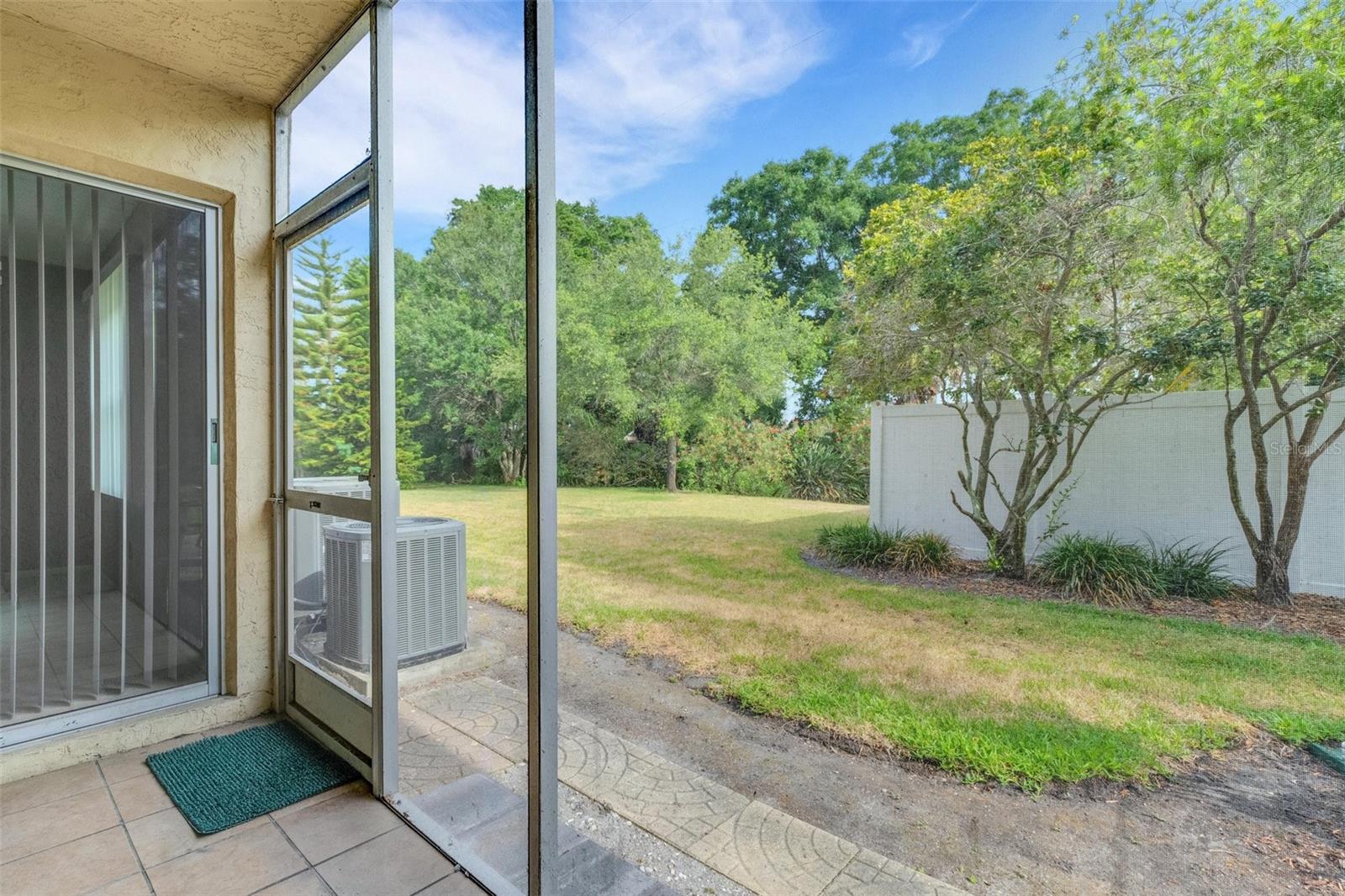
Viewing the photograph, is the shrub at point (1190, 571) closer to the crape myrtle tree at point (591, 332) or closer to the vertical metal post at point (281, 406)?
the crape myrtle tree at point (591, 332)

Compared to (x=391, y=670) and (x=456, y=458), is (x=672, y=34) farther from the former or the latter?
(x=391, y=670)

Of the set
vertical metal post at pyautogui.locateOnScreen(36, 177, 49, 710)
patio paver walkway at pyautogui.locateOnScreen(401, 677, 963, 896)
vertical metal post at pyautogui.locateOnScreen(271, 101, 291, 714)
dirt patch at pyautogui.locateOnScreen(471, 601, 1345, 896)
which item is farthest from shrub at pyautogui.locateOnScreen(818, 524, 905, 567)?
vertical metal post at pyautogui.locateOnScreen(36, 177, 49, 710)

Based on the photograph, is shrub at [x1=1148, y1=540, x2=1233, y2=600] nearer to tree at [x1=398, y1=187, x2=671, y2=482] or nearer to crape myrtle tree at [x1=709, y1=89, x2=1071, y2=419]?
crape myrtle tree at [x1=709, y1=89, x2=1071, y2=419]

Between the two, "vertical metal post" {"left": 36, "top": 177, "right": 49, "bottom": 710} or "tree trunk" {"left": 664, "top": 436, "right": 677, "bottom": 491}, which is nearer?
"vertical metal post" {"left": 36, "top": 177, "right": 49, "bottom": 710}

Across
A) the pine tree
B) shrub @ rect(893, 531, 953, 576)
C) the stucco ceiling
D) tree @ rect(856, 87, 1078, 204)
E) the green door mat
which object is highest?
tree @ rect(856, 87, 1078, 204)

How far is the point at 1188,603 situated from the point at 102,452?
3735 millimetres

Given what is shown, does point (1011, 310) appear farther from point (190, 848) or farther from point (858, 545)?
point (190, 848)

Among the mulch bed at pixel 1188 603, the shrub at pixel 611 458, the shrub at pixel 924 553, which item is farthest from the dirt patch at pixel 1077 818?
the shrub at pixel 611 458

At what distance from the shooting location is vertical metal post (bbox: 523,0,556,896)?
1.10 metres

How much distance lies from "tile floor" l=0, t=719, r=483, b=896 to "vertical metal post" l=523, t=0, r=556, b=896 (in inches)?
12.5

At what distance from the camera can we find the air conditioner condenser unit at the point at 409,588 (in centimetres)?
190

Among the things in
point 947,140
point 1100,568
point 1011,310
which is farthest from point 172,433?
point 1100,568

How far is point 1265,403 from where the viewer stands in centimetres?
171

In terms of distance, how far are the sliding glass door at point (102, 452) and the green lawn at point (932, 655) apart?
0.84 meters
